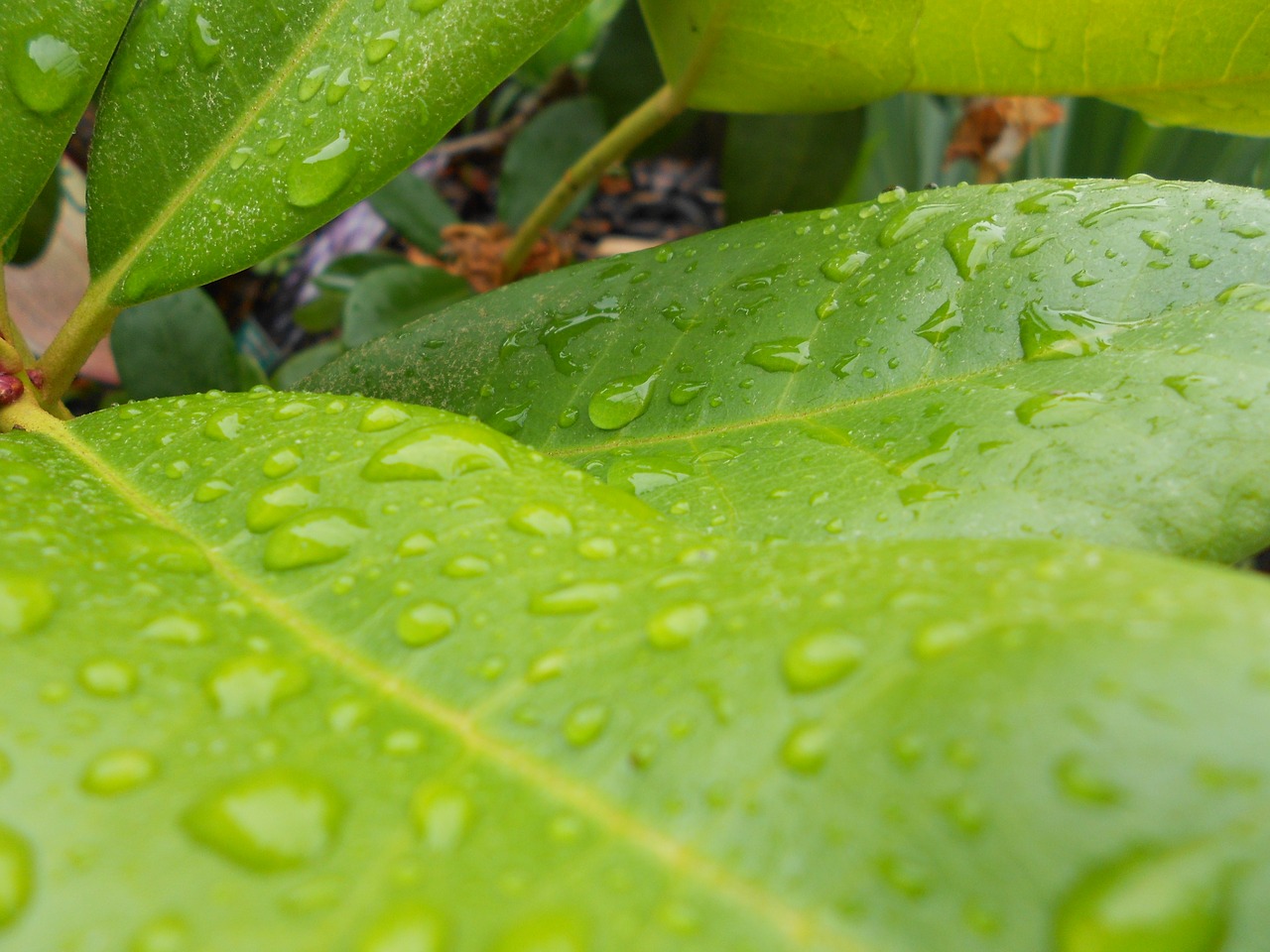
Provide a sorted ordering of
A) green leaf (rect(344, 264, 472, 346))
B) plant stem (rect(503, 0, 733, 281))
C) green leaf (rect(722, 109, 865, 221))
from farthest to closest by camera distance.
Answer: green leaf (rect(722, 109, 865, 221)) < green leaf (rect(344, 264, 472, 346)) < plant stem (rect(503, 0, 733, 281))

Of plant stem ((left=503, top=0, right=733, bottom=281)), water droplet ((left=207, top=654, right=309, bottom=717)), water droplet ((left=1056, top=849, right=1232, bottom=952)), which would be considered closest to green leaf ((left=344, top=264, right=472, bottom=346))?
plant stem ((left=503, top=0, right=733, bottom=281))

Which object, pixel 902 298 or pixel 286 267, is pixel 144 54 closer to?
pixel 902 298

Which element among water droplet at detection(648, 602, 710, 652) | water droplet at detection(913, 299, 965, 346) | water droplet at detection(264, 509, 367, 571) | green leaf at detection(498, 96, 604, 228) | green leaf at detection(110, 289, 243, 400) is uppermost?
water droplet at detection(264, 509, 367, 571)

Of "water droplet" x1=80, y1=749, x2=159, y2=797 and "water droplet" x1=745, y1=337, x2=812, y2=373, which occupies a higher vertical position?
"water droplet" x1=80, y1=749, x2=159, y2=797

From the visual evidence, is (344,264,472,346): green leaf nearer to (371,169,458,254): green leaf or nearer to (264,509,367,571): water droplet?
(371,169,458,254): green leaf

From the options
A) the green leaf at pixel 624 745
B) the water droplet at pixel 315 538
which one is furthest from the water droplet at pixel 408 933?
the water droplet at pixel 315 538

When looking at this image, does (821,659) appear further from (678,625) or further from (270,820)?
(270,820)
